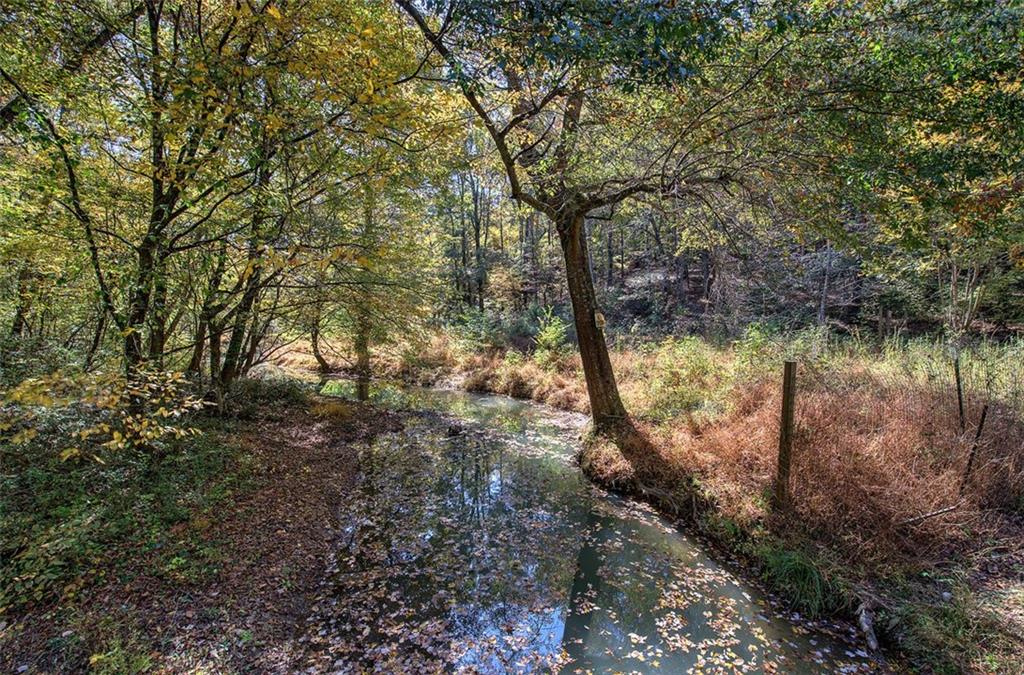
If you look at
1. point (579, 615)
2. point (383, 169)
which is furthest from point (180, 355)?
point (579, 615)

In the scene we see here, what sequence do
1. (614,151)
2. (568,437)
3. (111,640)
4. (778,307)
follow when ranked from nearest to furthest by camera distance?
(111,640), (614,151), (568,437), (778,307)

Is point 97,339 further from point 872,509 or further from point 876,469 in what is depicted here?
point 876,469

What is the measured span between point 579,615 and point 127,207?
6526mm

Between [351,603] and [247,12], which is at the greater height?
[247,12]

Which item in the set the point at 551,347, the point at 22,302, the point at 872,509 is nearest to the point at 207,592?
the point at 22,302

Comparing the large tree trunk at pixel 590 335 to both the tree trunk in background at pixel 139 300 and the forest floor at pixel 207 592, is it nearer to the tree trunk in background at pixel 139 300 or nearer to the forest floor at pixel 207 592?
the forest floor at pixel 207 592

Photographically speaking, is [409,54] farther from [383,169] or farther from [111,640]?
[111,640]

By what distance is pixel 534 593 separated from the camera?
4.55 metres

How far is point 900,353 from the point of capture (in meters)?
8.25

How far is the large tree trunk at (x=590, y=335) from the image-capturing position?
26.7 feet

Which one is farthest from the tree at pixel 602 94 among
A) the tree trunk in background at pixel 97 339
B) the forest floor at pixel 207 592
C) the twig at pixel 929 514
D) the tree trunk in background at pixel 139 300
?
the forest floor at pixel 207 592

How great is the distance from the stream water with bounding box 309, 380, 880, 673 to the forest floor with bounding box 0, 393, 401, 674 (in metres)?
0.35

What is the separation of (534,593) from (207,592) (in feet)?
9.74

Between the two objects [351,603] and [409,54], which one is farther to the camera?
[409,54]
